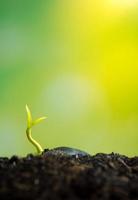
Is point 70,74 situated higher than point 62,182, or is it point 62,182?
point 70,74

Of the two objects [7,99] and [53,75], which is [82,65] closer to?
[53,75]

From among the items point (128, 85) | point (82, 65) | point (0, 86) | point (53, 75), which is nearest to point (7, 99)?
point (0, 86)

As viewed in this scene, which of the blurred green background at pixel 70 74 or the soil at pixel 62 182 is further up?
the blurred green background at pixel 70 74

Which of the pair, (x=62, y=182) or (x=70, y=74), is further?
(x=70, y=74)

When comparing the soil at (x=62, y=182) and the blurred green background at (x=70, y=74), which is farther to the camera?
the blurred green background at (x=70, y=74)
